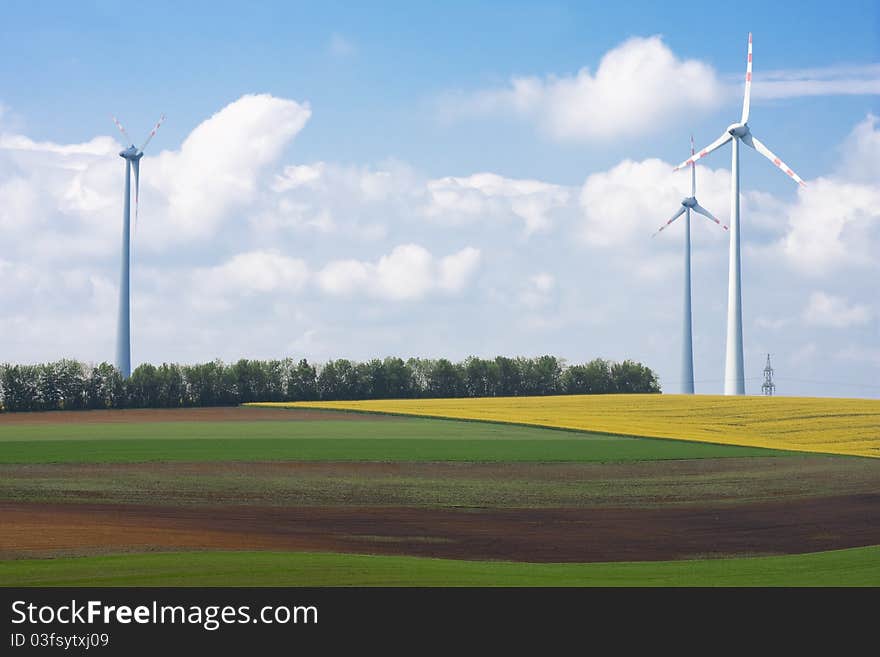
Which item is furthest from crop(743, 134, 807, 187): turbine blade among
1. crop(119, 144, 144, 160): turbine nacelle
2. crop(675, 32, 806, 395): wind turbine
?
crop(119, 144, 144, 160): turbine nacelle

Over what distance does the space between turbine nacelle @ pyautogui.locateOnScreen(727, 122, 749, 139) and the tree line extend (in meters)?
38.9

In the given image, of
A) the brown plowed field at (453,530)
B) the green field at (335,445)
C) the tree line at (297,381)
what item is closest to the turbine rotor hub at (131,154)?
the tree line at (297,381)

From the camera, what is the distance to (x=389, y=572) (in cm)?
2205

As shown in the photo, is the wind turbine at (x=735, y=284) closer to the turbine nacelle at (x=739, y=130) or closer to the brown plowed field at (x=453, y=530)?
the turbine nacelle at (x=739, y=130)

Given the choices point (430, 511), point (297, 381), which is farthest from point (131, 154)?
point (430, 511)

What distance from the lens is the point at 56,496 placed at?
115ft

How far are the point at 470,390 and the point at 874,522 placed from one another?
84.3 metres

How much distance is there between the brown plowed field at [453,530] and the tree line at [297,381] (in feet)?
238

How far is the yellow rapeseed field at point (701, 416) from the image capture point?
207ft

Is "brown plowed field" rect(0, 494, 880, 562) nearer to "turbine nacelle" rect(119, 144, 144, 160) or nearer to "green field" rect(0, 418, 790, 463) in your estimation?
"green field" rect(0, 418, 790, 463)

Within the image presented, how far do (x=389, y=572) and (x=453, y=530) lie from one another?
7.94 metres

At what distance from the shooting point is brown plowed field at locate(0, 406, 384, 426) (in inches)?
3243
